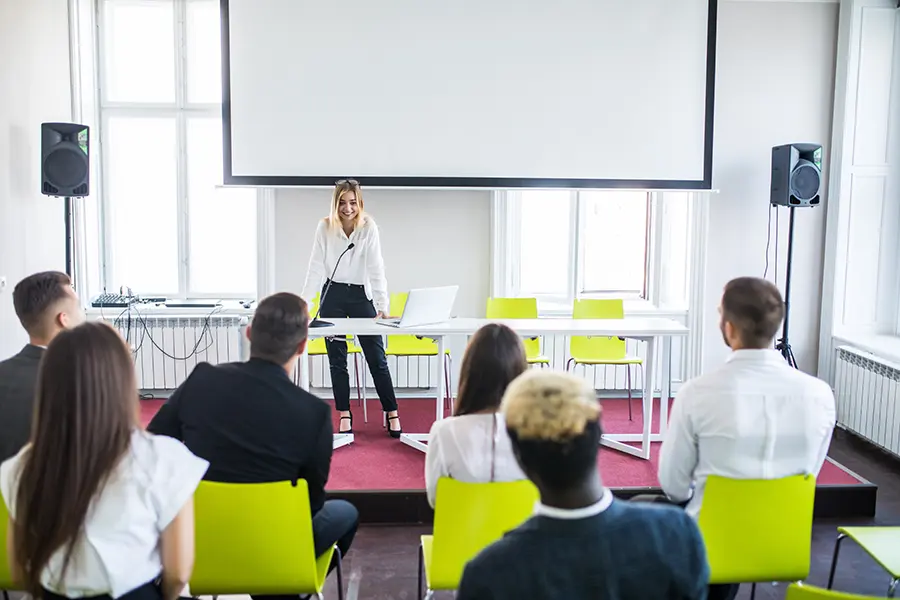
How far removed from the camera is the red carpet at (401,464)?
3750 mm

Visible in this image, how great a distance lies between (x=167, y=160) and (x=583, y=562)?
17.4ft

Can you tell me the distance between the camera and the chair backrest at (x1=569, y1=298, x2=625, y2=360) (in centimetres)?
489

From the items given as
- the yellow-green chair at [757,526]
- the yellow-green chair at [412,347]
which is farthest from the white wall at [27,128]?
the yellow-green chair at [757,526]

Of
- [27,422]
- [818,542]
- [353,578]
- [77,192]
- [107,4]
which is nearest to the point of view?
[27,422]

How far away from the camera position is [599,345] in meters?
4.95

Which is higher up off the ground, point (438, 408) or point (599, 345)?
point (599, 345)

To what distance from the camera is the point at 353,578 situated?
3031mm

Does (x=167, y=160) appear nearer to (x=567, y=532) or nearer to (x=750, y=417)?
(x=750, y=417)

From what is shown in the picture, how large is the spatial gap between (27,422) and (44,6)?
3977 millimetres

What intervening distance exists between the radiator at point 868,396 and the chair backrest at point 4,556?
4.52 meters

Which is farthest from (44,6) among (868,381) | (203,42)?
(868,381)

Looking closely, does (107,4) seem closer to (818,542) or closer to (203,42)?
(203,42)

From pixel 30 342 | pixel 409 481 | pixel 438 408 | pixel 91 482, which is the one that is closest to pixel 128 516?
pixel 91 482

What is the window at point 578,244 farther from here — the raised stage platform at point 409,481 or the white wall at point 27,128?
the white wall at point 27,128
